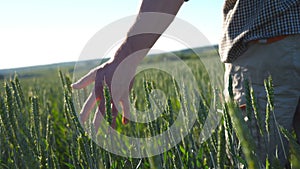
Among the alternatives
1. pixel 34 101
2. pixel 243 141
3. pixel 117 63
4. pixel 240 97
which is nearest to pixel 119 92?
pixel 117 63

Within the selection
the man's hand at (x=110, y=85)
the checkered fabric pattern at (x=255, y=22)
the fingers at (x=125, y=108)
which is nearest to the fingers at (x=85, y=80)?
the man's hand at (x=110, y=85)

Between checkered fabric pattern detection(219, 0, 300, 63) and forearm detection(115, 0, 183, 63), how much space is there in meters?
0.18

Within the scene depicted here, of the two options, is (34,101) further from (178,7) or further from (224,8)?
(224,8)

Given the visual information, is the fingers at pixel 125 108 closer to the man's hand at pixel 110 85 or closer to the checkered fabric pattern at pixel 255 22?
the man's hand at pixel 110 85

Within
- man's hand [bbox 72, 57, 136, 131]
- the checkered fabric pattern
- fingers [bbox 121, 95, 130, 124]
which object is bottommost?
fingers [bbox 121, 95, 130, 124]

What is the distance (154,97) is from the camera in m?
0.90

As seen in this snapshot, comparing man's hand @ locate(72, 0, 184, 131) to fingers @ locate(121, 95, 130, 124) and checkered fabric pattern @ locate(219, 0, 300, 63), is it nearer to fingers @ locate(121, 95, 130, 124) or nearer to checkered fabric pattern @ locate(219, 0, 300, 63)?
fingers @ locate(121, 95, 130, 124)

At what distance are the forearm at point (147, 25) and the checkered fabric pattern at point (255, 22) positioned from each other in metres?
0.18

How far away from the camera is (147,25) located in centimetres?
102

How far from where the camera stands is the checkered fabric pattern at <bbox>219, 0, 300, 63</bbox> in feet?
3.29

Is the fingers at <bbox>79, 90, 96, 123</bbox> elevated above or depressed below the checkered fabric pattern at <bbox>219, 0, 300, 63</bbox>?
below

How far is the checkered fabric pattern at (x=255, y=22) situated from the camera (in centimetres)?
100

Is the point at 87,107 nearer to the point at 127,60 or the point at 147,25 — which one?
the point at 127,60

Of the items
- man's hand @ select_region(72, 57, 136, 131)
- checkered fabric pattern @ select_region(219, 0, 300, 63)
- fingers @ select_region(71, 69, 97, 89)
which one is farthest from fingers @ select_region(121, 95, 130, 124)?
checkered fabric pattern @ select_region(219, 0, 300, 63)
